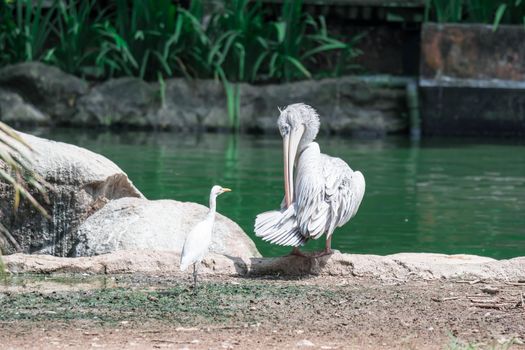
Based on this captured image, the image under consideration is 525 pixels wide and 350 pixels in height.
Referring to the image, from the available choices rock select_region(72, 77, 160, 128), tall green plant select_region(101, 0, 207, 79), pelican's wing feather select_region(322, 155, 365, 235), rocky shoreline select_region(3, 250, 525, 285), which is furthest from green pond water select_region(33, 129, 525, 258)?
rocky shoreline select_region(3, 250, 525, 285)

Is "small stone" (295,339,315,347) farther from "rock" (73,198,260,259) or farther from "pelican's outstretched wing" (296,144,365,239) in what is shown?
"rock" (73,198,260,259)

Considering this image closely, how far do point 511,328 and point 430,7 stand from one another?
1099 centimetres

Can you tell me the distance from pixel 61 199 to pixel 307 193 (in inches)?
63.1

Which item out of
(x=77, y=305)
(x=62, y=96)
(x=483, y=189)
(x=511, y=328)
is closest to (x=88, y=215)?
(x=77, y=305)

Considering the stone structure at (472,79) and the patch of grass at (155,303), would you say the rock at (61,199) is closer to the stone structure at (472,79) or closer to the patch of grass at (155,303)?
the patch of grass at (155,303)

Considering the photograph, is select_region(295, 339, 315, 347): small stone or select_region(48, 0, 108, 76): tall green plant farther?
select_region(48, 0, 108, 76): tall green plant

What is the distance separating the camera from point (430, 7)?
49.3 feet

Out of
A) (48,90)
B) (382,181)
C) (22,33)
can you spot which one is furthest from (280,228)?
(22,33)

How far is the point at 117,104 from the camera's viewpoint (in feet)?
46.5

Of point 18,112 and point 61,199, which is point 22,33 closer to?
point 18,112

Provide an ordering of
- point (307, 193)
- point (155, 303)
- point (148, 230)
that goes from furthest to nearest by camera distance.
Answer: point (148, 230) → point (307, 193) → point (155, 303)

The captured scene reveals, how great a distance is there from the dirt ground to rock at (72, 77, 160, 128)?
883 cm

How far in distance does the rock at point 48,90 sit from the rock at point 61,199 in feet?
25.8

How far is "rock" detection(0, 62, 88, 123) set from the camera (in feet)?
46.4
